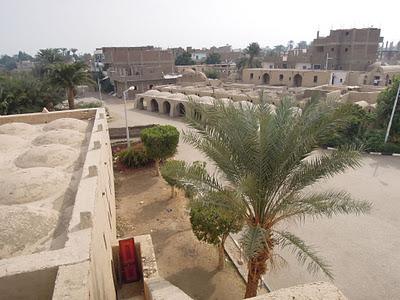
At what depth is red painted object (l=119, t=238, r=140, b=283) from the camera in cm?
981

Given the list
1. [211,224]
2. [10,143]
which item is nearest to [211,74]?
[10,143]

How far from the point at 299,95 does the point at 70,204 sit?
2818cm

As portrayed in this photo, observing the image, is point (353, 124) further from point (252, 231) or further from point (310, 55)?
point (310, 55)

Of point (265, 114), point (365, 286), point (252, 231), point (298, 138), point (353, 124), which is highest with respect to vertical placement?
point (265, 114)

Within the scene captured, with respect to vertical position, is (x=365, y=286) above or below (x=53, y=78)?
below

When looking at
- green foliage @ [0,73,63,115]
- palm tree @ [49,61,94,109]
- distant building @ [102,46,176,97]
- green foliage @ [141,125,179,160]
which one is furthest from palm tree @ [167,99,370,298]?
distant building @ [102,46,176,97]

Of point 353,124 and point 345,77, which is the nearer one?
point 353,124

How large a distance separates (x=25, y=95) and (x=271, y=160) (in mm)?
26400

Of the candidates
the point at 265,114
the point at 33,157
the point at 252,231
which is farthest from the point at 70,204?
the point at 265,114

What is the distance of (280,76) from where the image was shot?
4700 centimetres

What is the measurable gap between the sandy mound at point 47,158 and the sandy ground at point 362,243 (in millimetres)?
7664

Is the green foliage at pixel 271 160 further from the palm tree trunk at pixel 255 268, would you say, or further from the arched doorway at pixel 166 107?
the arched doorway at pixel 166 107

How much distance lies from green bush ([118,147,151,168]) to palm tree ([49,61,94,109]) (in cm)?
1420

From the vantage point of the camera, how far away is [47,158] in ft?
32.9
